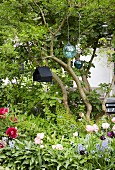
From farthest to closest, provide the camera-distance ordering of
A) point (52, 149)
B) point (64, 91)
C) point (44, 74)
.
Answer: point (64, 91) < point (44, 74) < point (52, 149)

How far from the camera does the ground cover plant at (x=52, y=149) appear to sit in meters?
2.51

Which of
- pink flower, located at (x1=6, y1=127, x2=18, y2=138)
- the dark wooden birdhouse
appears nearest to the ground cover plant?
pink flower, located at (x1=6, y1=127, x2=18, y2=138)

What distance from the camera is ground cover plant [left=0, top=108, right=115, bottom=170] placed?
2.51 metres

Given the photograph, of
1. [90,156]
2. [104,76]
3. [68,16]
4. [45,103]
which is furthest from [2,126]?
[104,76]

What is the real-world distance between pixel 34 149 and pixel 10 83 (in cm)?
173

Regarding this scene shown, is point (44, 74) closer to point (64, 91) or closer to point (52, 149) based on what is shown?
point (64, 91)

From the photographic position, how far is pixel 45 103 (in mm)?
3523

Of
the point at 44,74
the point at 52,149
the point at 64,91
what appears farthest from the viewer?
the point at 64,91

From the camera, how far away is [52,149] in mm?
2625

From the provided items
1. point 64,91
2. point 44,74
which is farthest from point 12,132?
point 64,91

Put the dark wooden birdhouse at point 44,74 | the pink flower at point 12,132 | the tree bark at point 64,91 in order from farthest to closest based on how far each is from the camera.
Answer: the tree bark at point 64,91
the dark wooden birdhouse at point 44,74
the pink flower at point 12,132

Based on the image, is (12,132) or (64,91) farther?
(64,91)

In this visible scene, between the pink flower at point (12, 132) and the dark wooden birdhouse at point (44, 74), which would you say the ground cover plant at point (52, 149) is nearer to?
the pink flower at point (12, 132)

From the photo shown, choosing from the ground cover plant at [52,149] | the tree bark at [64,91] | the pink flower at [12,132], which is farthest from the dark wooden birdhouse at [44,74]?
the pink flower at [12,132]
